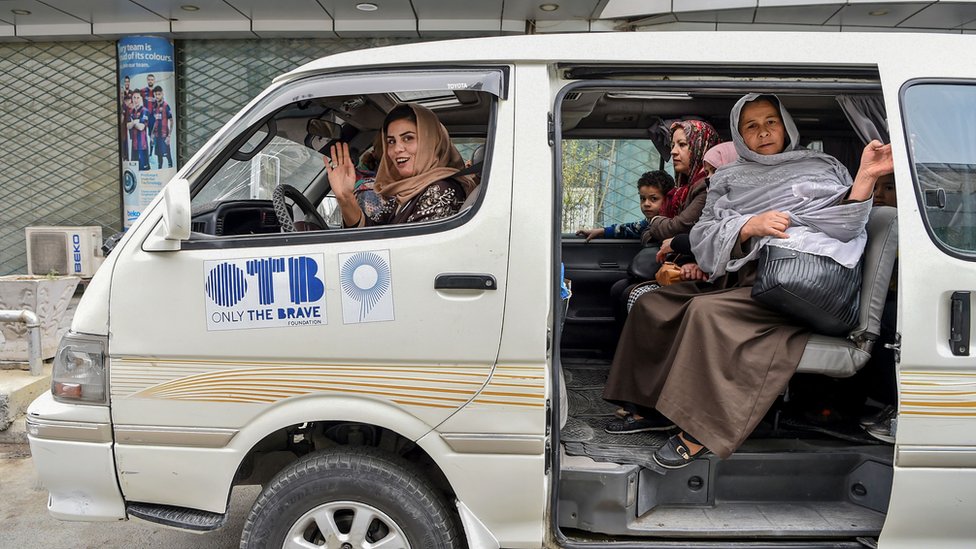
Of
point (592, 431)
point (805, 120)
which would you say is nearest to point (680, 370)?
point (592, 431)

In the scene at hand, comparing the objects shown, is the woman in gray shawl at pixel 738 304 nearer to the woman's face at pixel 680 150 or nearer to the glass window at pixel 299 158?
the woman's face at pixel 680 150

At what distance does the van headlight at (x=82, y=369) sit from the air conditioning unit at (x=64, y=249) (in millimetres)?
6987

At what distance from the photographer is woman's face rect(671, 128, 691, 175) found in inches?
143

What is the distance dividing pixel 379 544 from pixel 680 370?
4.42 ft

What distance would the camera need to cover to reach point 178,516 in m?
2.33

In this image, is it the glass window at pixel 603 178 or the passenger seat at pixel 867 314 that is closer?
the passenger seat at pixel 867 314

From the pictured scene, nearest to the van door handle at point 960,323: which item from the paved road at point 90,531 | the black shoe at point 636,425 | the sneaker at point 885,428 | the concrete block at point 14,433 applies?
the sneaker at point 885,428

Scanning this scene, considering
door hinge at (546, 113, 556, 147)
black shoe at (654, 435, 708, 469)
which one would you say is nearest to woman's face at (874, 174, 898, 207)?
black shoe at (654, 435, 708, 469)

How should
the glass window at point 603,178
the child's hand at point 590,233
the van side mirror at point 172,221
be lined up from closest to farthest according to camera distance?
the van side mirror at point 172,221 < the glass window at point 603,178 < the child's hand at point 590,233

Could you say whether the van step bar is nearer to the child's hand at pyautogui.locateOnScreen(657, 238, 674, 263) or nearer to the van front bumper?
the van front bumper

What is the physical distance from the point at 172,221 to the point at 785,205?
2410 millimetres

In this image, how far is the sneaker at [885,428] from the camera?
234cm

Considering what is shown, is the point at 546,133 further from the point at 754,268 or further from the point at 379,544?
the point at 379,544

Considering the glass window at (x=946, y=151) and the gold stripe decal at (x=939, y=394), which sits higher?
the glass window at (x=946, y=151)
